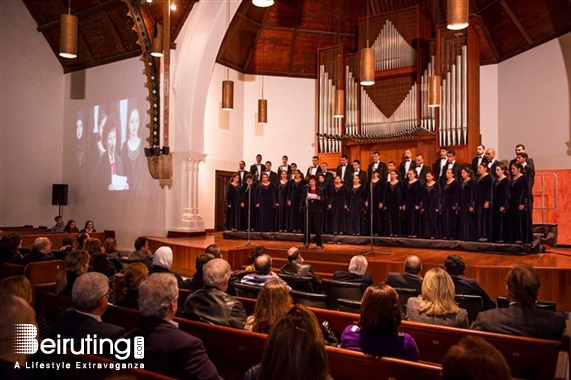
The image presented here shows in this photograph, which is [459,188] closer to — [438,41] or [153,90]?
[438,41]

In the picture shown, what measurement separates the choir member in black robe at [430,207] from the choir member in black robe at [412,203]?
9 cm

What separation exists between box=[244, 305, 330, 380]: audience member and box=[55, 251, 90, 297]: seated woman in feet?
8.35

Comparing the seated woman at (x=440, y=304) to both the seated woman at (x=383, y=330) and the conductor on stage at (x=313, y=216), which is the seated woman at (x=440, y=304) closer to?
the seated woman at (x=383, y=330)

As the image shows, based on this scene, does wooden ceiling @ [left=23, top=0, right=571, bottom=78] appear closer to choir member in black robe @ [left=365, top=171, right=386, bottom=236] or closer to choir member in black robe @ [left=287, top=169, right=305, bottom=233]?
choir member in black robe @ [left=287, top=169, right=305, bottom=233]

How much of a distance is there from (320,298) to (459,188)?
4417mm

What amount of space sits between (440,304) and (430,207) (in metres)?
4.81

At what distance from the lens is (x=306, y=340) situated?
4.68 ft

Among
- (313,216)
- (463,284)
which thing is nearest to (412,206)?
(313,216)

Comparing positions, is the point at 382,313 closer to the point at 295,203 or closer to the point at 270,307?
the point at 270,307

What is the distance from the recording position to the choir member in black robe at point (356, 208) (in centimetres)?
818

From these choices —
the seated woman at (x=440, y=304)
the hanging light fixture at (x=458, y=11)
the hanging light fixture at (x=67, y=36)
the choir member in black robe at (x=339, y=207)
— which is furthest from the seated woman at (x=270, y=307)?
the choir member in black robe at (x=339, y=207)

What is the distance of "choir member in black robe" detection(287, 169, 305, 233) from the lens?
8.71 meters

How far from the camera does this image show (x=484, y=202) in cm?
679

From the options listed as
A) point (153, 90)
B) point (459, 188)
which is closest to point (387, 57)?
point (459, 188)
